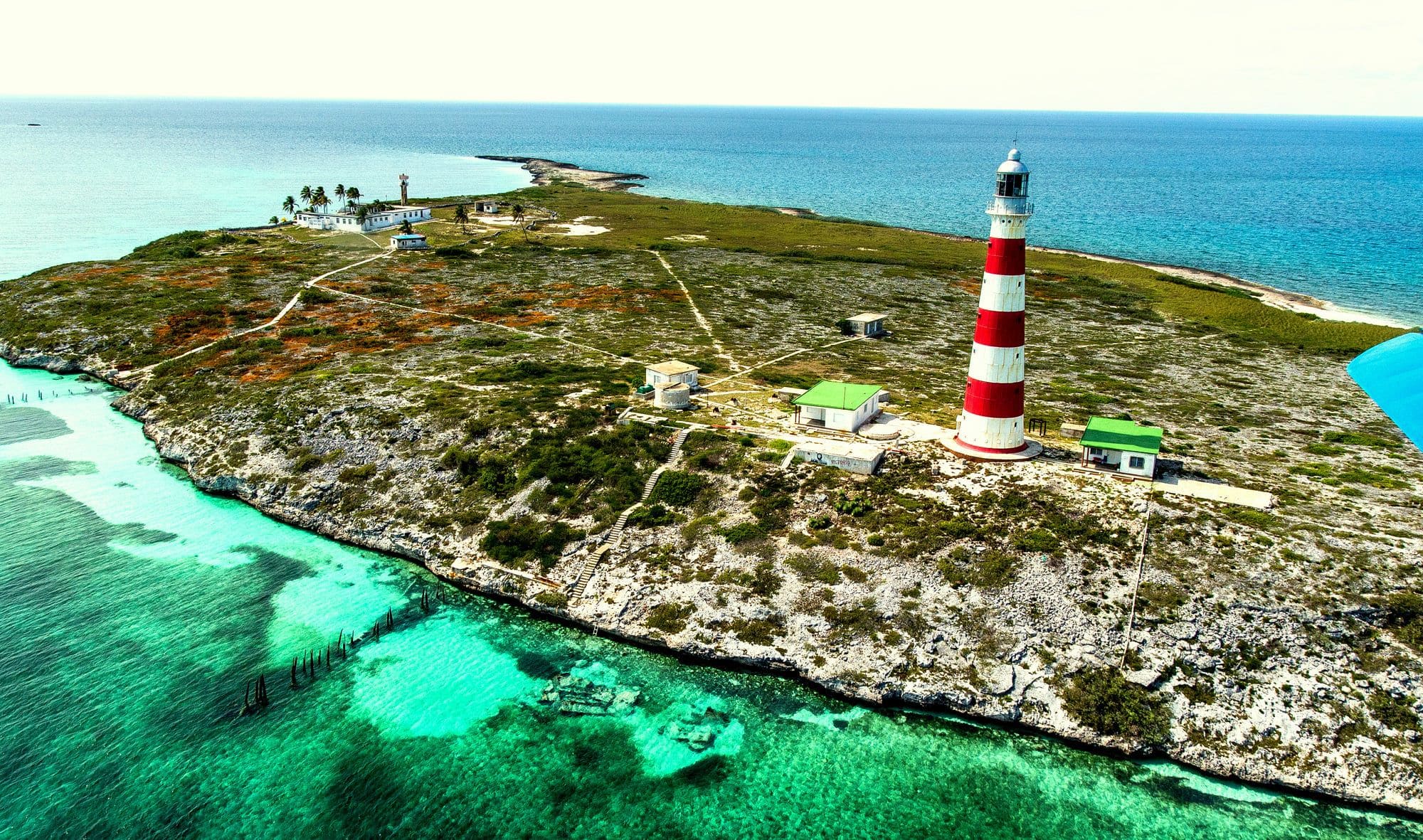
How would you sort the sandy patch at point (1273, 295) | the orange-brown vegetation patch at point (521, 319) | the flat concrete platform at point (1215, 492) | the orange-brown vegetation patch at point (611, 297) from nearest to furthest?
the flat concrete platform at point (1215, 492), the orange-brown vegetation patch at point (521, 319), the orange-brown vegetation patch at point (611, 297), the sandy patch at point (1273, 295)

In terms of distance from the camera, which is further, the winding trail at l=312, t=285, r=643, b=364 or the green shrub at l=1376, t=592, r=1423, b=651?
the winding trail at l=312, t=285, r=643, b=364

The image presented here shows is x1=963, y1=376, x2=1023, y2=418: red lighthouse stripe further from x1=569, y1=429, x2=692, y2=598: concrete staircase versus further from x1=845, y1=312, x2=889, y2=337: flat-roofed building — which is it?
x1=845, y1=312, x2=889, y2=337: flat-roofed building

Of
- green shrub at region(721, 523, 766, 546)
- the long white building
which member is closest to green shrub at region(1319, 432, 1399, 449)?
green shrub at region(721, 523, 766, 546)

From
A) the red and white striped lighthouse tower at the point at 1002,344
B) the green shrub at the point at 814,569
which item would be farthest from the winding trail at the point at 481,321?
the green shrub at the point at 814,569

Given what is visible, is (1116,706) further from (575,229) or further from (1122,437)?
(575,229)

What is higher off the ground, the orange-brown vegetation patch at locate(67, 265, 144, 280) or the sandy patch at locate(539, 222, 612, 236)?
the sandy patch at locate(539, 222, 612, 236)

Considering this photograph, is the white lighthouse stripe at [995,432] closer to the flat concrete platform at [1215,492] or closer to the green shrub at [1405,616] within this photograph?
the flat concrete platform at [1215,492]
